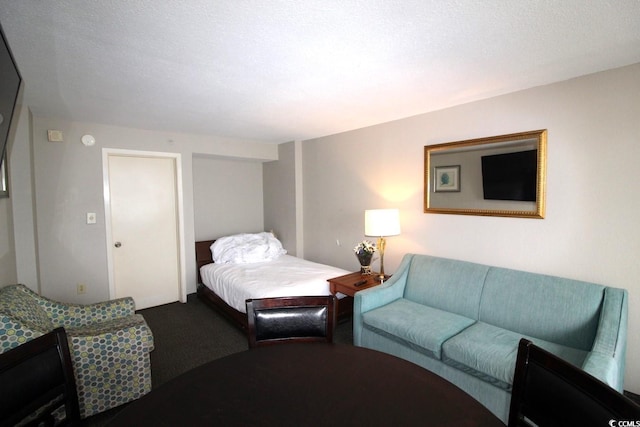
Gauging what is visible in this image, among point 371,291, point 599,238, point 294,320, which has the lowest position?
point 371,291

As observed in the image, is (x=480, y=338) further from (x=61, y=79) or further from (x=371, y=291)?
(x=61, y=79)

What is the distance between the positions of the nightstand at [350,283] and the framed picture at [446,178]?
1.14 meters

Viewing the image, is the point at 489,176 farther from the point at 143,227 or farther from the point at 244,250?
the point at 143,227

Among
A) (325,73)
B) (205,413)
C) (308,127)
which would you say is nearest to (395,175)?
(308,127)

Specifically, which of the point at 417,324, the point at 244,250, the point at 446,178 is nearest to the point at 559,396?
the point at 417,324

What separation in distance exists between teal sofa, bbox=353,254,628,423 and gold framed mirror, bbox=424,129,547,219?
0.53m

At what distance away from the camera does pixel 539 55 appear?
6.29ft

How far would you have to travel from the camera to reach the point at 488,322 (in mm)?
2467

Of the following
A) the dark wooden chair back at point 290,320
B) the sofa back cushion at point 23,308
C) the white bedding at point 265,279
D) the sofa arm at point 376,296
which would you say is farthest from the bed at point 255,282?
the sofa back cushion at point 23,308

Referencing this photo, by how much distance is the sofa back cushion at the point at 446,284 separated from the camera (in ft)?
8.57

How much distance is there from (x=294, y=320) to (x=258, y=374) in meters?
0.46

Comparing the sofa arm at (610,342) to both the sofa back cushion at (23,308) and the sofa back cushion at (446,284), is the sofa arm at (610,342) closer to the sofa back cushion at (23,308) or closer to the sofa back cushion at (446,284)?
the sofa back cushion at (446,284)

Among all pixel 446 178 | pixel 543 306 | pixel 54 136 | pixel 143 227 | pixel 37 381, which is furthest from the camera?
pixel 143 227

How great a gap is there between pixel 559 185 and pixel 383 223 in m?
1.46
